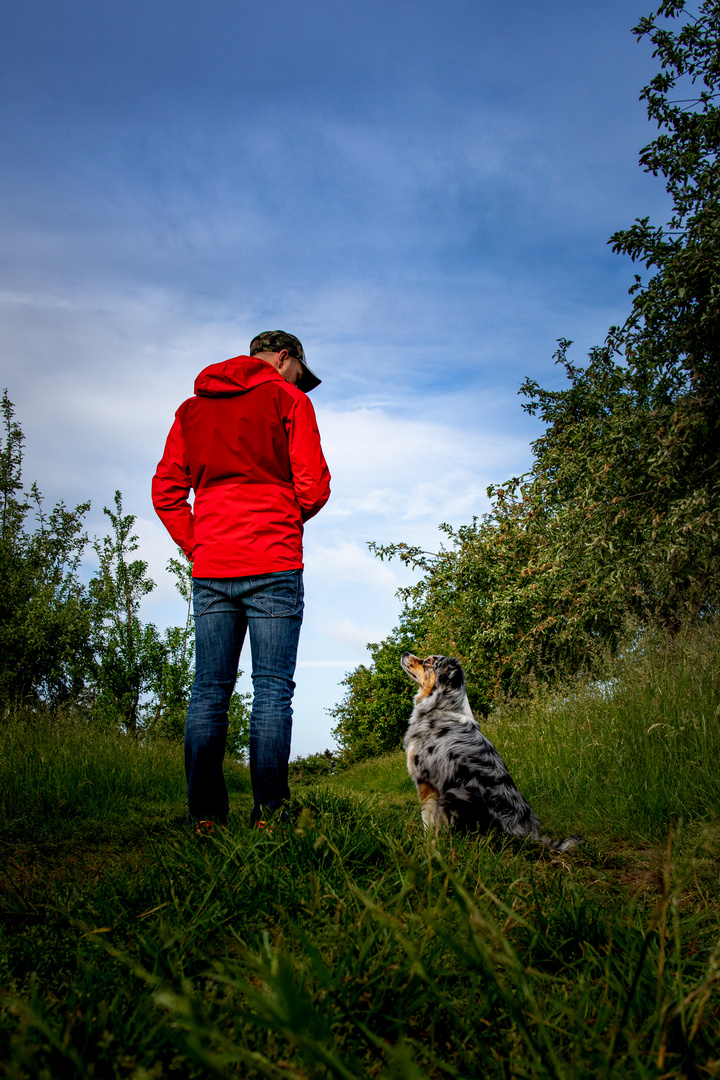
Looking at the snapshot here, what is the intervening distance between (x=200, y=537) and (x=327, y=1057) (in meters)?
2.86

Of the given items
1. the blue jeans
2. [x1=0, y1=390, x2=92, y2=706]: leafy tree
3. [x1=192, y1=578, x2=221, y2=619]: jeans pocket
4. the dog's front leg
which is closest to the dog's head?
the dog's front leg

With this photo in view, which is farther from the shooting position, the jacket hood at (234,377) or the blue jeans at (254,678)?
the jacket hood at (234,377)

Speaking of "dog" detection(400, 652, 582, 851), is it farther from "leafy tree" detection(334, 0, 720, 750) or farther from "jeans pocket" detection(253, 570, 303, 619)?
"leafy tree" detection(334, 0, 720, 750)

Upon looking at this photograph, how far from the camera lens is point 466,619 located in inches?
517

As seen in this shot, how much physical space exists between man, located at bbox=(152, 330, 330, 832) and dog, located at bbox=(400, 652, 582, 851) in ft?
3.17

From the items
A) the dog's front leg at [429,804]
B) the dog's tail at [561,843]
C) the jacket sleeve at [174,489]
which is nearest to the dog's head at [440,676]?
the dog's front leg at [429,804]

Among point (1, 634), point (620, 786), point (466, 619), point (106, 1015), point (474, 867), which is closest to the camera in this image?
point (106, 1015)

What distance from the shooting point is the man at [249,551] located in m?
3.25

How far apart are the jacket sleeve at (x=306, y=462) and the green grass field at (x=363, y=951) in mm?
1556

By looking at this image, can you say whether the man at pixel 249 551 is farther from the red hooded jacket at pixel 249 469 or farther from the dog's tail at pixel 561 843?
the dog's tail at pixel 561 843

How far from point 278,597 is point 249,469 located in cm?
71

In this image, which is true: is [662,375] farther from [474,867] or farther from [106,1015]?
[106,1015]

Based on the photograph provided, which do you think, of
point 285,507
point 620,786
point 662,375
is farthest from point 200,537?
point 662,375

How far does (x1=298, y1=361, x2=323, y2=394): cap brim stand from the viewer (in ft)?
13.2
